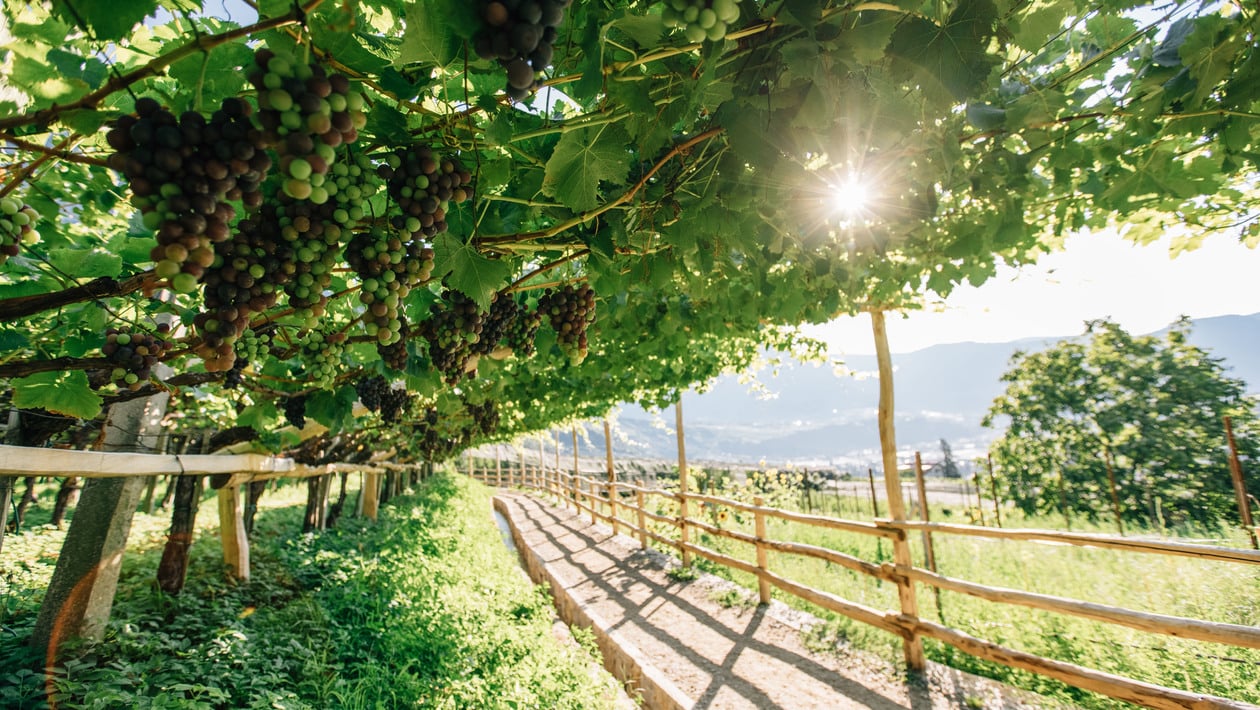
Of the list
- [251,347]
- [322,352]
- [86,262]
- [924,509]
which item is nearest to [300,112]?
[86,262]

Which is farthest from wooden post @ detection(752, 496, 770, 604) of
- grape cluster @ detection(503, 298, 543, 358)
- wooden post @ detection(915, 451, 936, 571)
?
grape cluster @ detection(503, 298, 543, 358)

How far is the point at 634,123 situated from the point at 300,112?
0.85 metres

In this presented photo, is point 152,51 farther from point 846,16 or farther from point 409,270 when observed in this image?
point 846,16

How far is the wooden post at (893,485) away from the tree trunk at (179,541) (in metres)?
7.73

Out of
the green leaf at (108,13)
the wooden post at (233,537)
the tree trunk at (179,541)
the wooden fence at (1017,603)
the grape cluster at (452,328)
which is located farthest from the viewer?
the wooden post at (233,537)

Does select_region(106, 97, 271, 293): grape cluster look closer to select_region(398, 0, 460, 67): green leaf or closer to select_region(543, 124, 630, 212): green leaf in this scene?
select_region(398, 0, 460, 67): green leaf

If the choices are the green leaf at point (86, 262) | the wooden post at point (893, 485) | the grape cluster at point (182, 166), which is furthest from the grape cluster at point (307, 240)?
the wooden post at point (893, 485)

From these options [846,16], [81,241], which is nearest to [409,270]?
[846,16]

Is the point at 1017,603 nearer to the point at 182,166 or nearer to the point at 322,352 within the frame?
the point at 322,352

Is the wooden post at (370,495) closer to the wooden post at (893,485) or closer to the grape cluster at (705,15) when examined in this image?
the wooden post at (893,485)

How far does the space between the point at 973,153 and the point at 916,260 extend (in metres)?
2.21

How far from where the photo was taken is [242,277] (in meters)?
1.09

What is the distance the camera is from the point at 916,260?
454 cm

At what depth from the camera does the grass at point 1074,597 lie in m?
4.28
